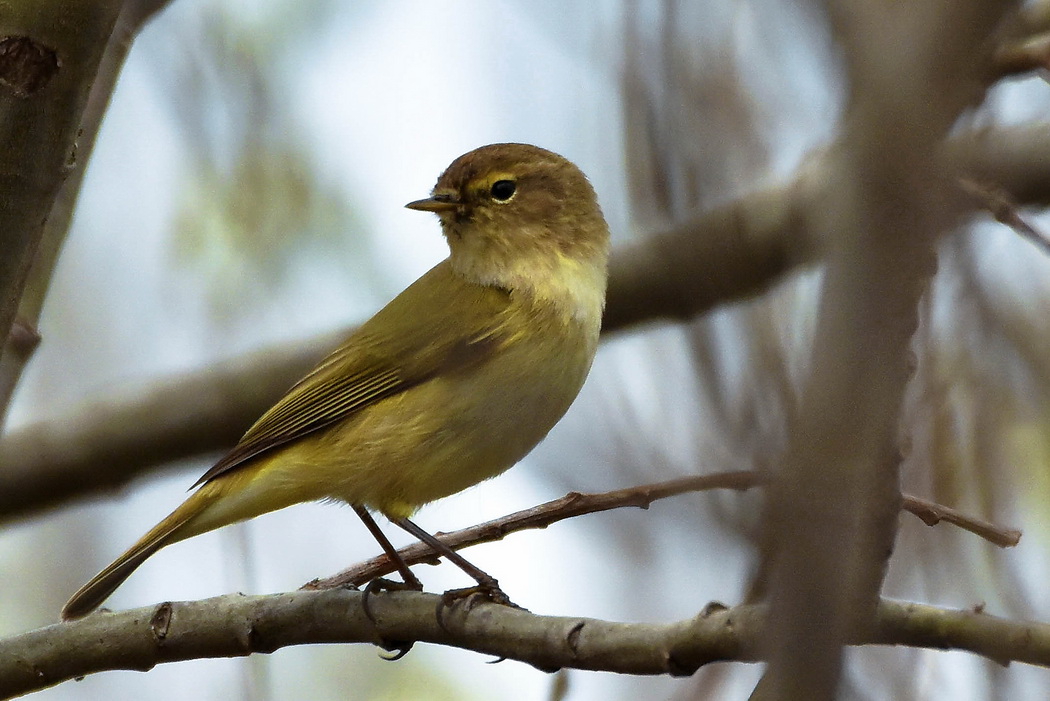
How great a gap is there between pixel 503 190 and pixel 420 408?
121 centimetres

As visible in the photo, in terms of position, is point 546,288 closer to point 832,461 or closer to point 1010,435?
point 1010,435

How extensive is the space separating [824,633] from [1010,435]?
1.93 m

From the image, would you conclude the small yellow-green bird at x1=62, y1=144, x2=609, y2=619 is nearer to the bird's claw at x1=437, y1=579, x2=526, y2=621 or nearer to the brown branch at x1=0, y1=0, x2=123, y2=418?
the bird's claw at x1=437, y1=579, x2=526, y2=621

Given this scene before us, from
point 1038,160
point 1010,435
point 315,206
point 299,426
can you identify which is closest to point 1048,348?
point 1010,435

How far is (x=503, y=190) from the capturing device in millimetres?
4438

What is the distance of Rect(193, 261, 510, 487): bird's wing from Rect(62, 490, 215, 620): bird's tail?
0.10 metres

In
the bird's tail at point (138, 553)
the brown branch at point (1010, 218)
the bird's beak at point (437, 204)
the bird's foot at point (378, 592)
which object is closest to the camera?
the brown branch at point (1010, 218)

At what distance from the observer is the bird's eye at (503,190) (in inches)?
173

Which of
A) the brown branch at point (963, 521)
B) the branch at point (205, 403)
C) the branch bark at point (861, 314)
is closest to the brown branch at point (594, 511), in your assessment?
the brown branch at point (963, 521)

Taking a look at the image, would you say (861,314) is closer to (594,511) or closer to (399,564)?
(594,511)

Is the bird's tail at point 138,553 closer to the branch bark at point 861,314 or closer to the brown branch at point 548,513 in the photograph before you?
the brown branch at point 548,513

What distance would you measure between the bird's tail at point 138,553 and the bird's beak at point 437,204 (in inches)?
52.6

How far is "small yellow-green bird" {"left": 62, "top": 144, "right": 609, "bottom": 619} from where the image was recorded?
3479mm

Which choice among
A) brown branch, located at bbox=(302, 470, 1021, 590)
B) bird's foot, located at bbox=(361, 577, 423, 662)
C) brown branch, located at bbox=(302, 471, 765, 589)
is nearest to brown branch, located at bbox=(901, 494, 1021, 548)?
brown branch, located at bbox=(302, 470, 1021, 590)
